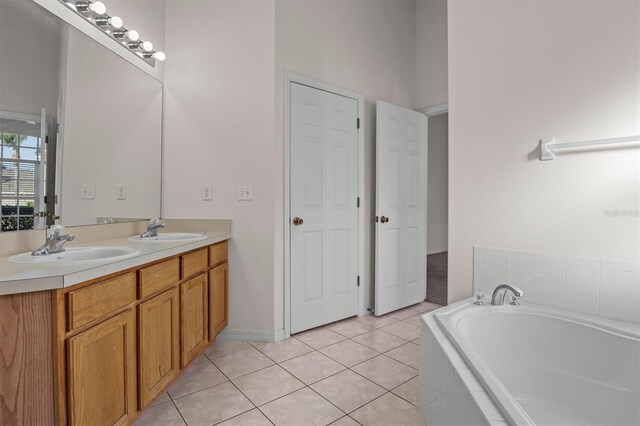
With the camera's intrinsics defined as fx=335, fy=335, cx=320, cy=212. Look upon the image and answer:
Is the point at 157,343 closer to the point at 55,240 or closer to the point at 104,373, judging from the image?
the point at 104,373

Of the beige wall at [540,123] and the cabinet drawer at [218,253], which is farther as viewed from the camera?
the cabinet drawer at [218,253]

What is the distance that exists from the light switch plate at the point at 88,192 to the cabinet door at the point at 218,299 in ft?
2.63

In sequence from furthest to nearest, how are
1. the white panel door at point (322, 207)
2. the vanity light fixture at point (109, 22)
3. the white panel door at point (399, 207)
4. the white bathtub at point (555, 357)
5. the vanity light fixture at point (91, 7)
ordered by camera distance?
the white panel door at point (399, 207)
the white panel door at point (322, 207)
the vanity light fixture at point (109, 22)
the vanity light fixture at point (91, 7)
the white bathtub at point (555, 357)

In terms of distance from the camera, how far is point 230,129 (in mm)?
2486

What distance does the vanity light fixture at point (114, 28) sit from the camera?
1.79 metres

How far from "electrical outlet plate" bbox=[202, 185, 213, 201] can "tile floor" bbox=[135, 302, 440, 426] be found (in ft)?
3.49

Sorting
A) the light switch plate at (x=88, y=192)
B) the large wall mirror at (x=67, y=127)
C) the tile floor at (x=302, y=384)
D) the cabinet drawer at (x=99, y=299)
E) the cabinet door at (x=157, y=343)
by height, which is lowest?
the tile floor at (x=302, y=384)

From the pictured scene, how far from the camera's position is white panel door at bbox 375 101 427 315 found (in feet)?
9.87

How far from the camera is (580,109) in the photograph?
1.51m

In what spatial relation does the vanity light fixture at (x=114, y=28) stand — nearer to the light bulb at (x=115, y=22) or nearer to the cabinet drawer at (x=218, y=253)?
the light bulb at (x=115, y=22)

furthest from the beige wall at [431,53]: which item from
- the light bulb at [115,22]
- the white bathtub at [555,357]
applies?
the light bulb at [115,22]

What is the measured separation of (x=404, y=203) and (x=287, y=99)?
4.87 ft

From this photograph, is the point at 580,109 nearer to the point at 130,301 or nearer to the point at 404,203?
the point at 404,203

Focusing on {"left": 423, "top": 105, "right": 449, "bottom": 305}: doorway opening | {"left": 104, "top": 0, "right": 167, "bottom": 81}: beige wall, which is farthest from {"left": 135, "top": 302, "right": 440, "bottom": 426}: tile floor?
{"left": 423, "top": 105, "right": 449, "bottom": 305}: doorway opening
